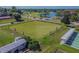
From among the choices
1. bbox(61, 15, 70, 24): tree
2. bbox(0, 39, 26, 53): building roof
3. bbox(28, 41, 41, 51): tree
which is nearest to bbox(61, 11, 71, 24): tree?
bbox(61, 15, 70, 24): tree

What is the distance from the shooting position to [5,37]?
7.80 feet

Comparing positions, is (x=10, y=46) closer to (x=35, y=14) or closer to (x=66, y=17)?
(x=35, y=14)

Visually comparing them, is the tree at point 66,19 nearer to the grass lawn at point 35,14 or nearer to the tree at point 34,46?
the grass lawn at point 35,14

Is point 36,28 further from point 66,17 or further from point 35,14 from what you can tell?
point 66,17

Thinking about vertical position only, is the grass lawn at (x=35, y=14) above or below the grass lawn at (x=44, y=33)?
above

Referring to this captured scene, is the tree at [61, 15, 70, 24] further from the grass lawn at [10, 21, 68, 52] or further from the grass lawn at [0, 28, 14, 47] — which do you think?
the grass lawn at [0, 28, 14, 47]

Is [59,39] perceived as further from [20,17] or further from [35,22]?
[20,17]

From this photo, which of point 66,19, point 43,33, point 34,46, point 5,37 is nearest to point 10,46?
point 5,37

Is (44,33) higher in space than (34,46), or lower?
higher

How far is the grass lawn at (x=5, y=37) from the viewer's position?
7.77 feet

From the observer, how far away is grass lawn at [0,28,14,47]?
2.37 m

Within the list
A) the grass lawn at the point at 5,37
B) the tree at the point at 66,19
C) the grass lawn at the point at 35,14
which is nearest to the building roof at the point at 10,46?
the grass lawn at the point at 5,37

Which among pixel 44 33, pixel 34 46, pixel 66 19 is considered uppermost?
pixel 66 19
